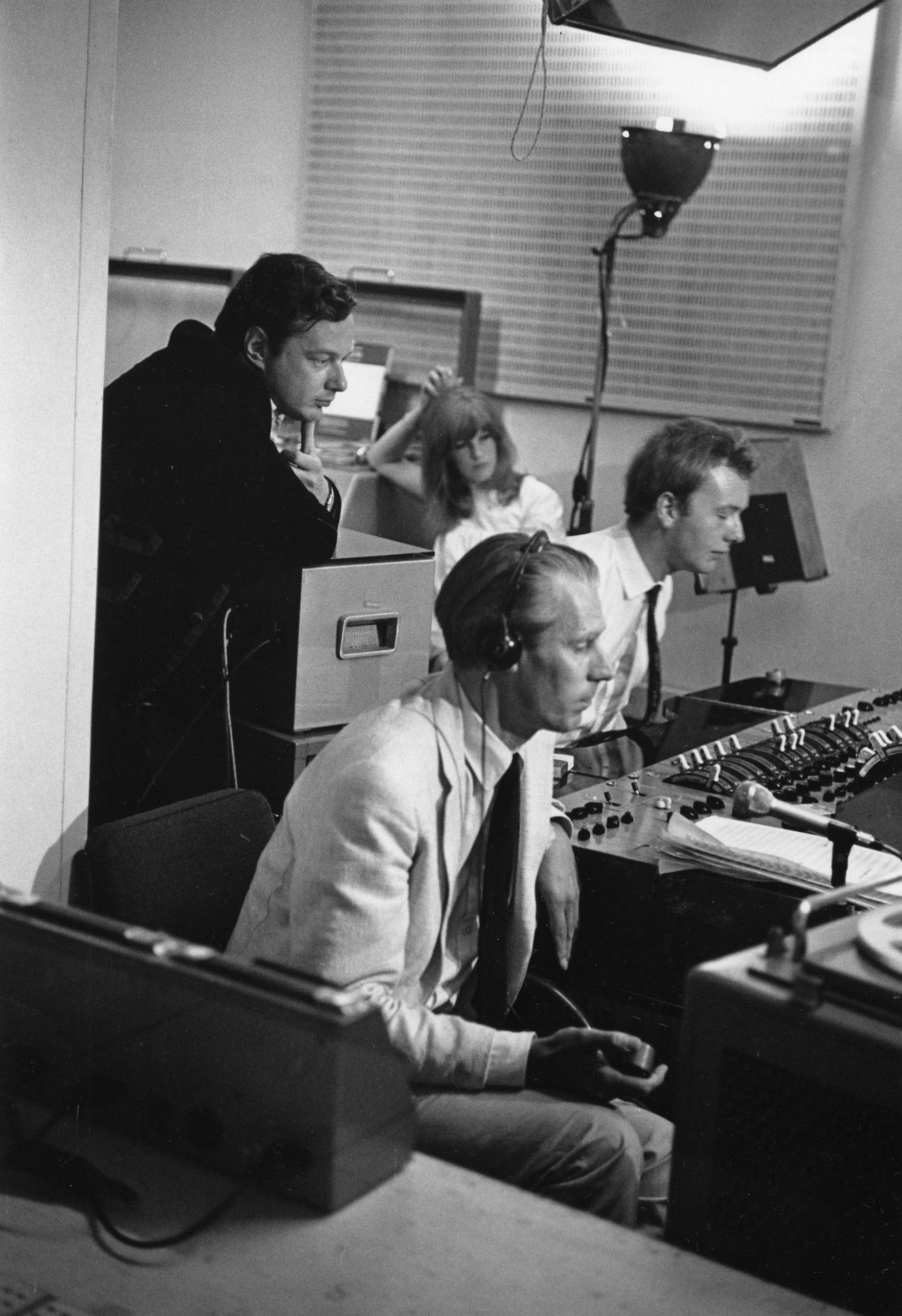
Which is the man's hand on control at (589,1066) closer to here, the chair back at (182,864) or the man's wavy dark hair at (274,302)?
the chair back at (182,864)

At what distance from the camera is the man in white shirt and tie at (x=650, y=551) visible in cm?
230

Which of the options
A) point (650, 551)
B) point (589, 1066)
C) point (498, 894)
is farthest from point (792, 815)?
point (650, 551)

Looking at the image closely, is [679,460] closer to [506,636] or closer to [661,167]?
[661,167]

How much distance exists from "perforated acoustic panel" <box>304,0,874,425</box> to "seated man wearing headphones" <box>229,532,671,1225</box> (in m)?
0.42

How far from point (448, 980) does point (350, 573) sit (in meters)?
0.50

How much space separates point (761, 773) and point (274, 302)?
3.29 ft

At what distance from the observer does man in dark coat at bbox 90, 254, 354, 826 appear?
182cm

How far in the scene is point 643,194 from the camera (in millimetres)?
2064

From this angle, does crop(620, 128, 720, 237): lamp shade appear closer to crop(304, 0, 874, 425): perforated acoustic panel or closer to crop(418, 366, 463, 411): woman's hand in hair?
crop(304, 0, 874, 425): perforated acoustic panel

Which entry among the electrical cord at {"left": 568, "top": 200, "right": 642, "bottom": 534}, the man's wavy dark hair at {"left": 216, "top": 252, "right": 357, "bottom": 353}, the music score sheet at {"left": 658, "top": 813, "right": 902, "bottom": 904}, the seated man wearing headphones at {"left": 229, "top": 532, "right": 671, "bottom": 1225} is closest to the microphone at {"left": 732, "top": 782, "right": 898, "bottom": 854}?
the music score sheet at {"left": 658, "top": 813, "right": 902, "bottom": 904}

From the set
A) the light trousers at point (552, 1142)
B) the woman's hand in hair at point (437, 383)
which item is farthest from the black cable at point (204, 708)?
the light trousers at point (552, 1142)

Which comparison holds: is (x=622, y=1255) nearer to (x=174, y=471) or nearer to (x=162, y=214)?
(x=174, y=471)

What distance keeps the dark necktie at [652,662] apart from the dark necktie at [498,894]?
23.5 inches

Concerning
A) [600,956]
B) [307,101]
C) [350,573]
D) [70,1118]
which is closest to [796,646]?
[600,956]
